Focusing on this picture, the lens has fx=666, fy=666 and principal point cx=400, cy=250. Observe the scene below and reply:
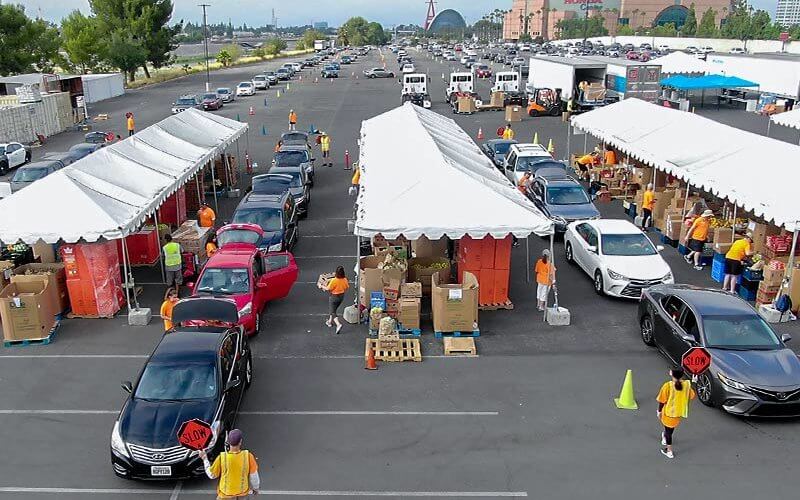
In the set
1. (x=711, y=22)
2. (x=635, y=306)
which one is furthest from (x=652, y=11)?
(x=635, y=306)

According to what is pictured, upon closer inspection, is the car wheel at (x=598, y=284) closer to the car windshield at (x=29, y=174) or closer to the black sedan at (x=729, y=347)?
the black sedan at (x=729, y=347)

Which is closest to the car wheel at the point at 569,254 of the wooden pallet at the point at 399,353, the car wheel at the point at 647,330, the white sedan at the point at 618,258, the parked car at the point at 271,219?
the white sedan at the point at 618,258

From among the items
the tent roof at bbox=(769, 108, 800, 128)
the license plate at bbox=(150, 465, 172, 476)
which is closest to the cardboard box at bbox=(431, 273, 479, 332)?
the license plate at bbox=(150, 465, 172, 476)

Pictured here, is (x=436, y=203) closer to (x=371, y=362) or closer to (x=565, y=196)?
(x=371, y=362)

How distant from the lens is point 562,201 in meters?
21.1

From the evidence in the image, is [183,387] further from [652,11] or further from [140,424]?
[652,11]

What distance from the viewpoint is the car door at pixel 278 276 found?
611 inches

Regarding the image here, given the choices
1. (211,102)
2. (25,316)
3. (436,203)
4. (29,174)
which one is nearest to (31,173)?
(29,174)

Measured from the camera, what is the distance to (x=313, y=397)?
11.9m

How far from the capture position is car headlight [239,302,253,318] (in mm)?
13750

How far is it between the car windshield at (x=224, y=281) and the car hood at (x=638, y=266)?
8571mm

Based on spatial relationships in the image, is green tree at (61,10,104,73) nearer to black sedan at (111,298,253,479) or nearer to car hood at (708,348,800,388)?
black sedan at (111,298,253,479)

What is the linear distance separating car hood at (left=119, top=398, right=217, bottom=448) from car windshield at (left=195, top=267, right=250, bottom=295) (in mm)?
4348

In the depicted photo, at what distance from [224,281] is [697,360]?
9.31 meters
